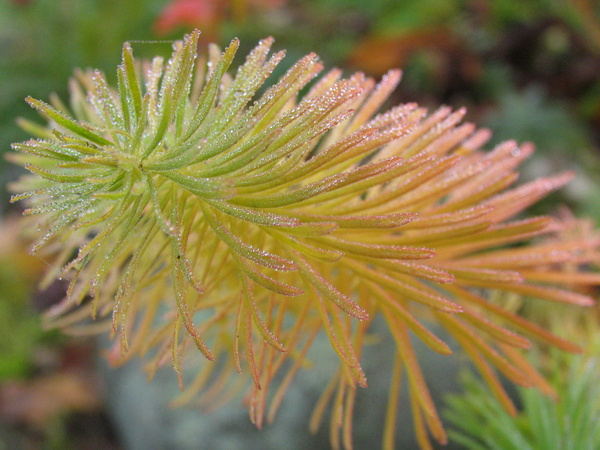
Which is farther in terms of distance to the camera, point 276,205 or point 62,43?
point 62,43

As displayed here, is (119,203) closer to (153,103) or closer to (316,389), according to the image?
(153,103)

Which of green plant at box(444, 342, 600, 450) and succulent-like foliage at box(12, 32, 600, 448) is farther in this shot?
green plant at box(444, 342, 600, 450)

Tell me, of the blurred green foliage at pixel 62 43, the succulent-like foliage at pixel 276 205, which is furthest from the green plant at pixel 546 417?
the blurred green foliage at pixel 62 43

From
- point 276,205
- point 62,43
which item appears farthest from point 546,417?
point 62,43

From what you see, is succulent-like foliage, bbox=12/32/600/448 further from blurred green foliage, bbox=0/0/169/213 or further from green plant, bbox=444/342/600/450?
blurred green foliage, bbox=0/0/169/213

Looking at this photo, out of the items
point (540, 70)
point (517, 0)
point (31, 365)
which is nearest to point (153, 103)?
point (31, 365)

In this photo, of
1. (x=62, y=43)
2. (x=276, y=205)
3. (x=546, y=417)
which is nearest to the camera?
(x=276, y=205)

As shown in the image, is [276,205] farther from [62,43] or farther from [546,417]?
[62,43]

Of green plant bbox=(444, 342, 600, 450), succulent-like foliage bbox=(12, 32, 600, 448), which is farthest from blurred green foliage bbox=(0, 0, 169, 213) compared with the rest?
green plant bbox=(444, 342, 600, 450)

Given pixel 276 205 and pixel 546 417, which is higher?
pixel 276 205

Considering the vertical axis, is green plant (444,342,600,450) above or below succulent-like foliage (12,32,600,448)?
below
